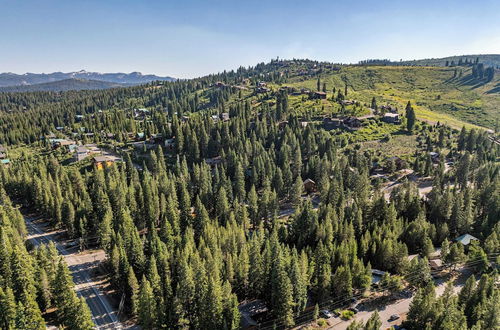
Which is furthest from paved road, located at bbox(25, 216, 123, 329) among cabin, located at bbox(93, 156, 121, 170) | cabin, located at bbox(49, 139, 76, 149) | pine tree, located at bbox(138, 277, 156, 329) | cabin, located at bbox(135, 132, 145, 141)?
cabin, located at bbox(135, 132, 145, 141)

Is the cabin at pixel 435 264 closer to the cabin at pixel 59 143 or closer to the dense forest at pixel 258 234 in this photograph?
the dense forest at pixel 258 234

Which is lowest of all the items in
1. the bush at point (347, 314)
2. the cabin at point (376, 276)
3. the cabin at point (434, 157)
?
the bush at point (347, 314)

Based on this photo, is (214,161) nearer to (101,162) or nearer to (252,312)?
(101,162)

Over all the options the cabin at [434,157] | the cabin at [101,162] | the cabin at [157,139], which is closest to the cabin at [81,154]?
the cabin at [101,162]

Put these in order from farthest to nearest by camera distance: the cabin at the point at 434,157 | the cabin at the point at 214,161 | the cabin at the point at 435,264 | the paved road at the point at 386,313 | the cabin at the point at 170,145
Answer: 1. the cabin at the point at 170,145
2. the cabin at the point at 214,161
3. the cabin at the point at 434,157
4. the cabin at the point at 435,264
5. the paved road at the point at 386,313

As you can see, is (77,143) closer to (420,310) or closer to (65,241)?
(65,241)
